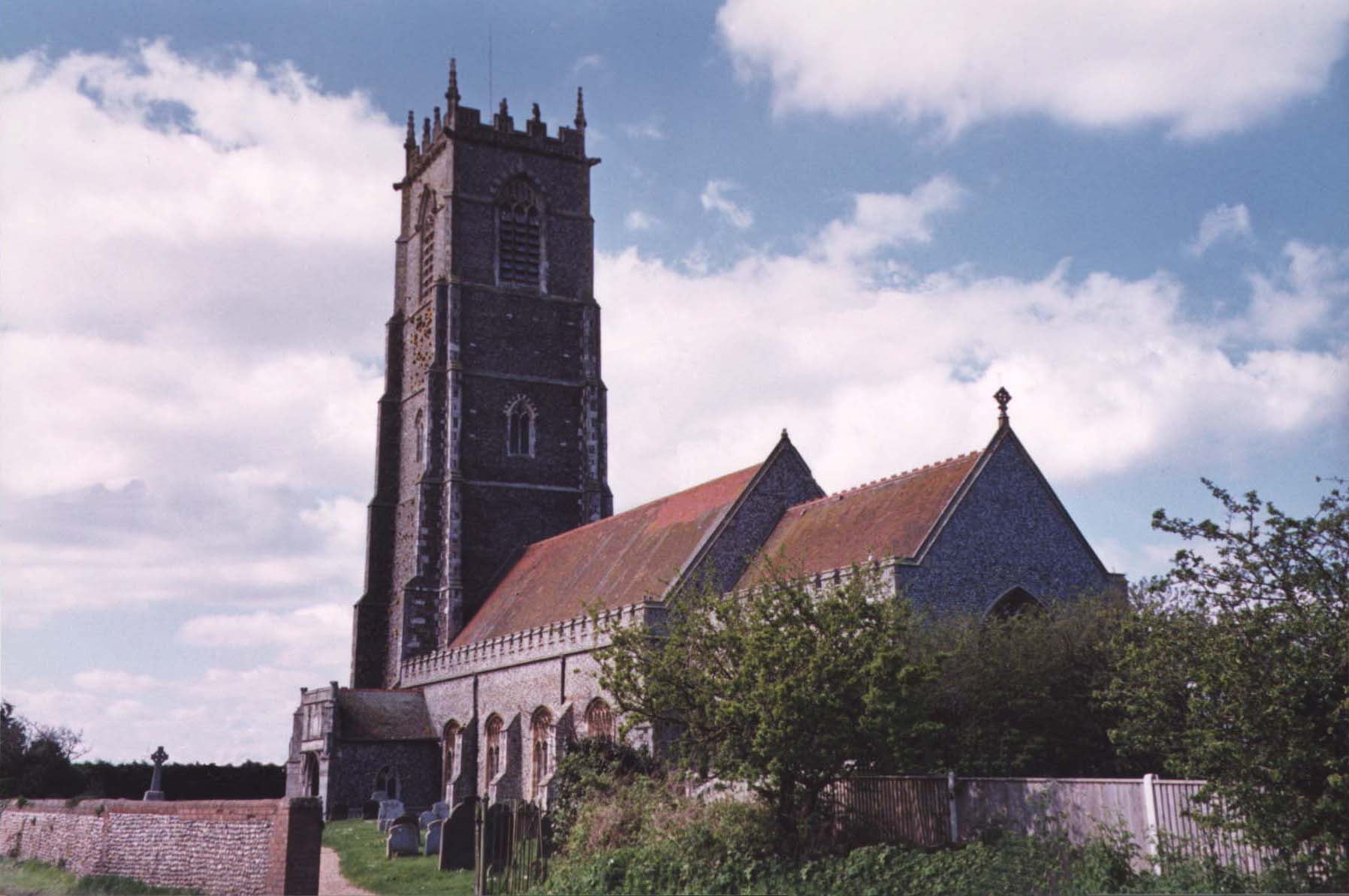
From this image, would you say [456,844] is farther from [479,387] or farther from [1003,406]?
[479,387]

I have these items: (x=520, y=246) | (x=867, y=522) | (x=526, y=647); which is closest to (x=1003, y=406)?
(x=867, y=522)

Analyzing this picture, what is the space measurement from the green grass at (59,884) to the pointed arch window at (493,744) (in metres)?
11.2

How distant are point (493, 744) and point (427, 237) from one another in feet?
69.6

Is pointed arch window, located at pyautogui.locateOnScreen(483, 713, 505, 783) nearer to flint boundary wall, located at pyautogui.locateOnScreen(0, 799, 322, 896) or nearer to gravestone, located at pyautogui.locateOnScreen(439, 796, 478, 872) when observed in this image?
flint boundary wall, located at pyautogui.locateOnScreen(0, 799, 322, 896)

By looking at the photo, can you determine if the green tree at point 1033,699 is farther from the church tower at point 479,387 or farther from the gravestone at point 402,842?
the church tower at point 479,387

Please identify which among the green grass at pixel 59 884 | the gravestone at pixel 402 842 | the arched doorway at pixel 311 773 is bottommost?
the green grass at pixel 59 884

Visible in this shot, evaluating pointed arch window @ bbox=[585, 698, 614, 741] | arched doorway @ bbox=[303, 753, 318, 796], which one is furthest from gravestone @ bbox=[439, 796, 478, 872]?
arched doorway @ bbox=[303, 753, 318, 796]

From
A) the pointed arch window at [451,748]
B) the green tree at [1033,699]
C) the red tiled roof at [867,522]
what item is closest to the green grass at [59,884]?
the pointed arch window at [451,748]

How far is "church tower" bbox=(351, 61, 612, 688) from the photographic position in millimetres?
41750

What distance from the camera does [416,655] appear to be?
130ft

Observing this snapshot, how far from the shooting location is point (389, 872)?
2166cm

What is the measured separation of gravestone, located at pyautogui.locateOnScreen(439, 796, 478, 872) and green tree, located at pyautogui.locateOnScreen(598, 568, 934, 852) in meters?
4.26

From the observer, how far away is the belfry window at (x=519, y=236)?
45.4 m

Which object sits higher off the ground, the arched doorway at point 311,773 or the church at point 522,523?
the church at point 522,523
